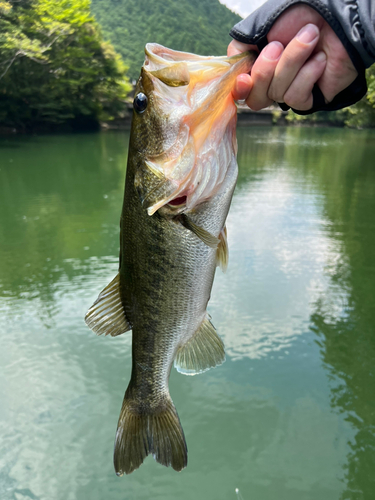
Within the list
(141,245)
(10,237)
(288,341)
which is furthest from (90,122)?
(141,245)

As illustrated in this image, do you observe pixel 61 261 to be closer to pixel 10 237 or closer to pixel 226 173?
pixel 10 237

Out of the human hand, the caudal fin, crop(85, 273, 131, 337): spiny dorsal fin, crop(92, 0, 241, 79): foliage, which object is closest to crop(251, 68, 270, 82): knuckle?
the human hand

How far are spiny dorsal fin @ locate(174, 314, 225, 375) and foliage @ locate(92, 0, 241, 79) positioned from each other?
247 feet

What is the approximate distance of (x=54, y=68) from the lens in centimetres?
2556

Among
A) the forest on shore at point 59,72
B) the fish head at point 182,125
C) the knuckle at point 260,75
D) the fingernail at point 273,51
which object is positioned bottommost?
the forest on shore at point 59,72

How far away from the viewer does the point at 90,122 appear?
30109 mm

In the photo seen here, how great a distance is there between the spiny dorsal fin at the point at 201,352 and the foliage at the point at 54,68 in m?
21.6

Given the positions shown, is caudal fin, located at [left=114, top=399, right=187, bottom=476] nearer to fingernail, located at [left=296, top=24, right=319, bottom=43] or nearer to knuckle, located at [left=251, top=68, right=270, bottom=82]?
knuckle, located at [left=251, top=68, right=270, bottom=82]

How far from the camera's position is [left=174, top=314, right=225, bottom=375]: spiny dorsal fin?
1699mm

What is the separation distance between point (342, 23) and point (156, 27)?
96.1 m

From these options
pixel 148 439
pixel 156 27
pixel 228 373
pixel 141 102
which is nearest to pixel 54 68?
pixel 228 373

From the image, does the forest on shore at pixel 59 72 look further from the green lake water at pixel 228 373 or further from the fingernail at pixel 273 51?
the fingernail at pixel 273 51

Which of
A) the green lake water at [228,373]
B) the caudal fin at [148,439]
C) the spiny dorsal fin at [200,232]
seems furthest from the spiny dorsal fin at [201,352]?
the green lake water at [228,373]

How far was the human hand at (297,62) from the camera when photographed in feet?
4.33
